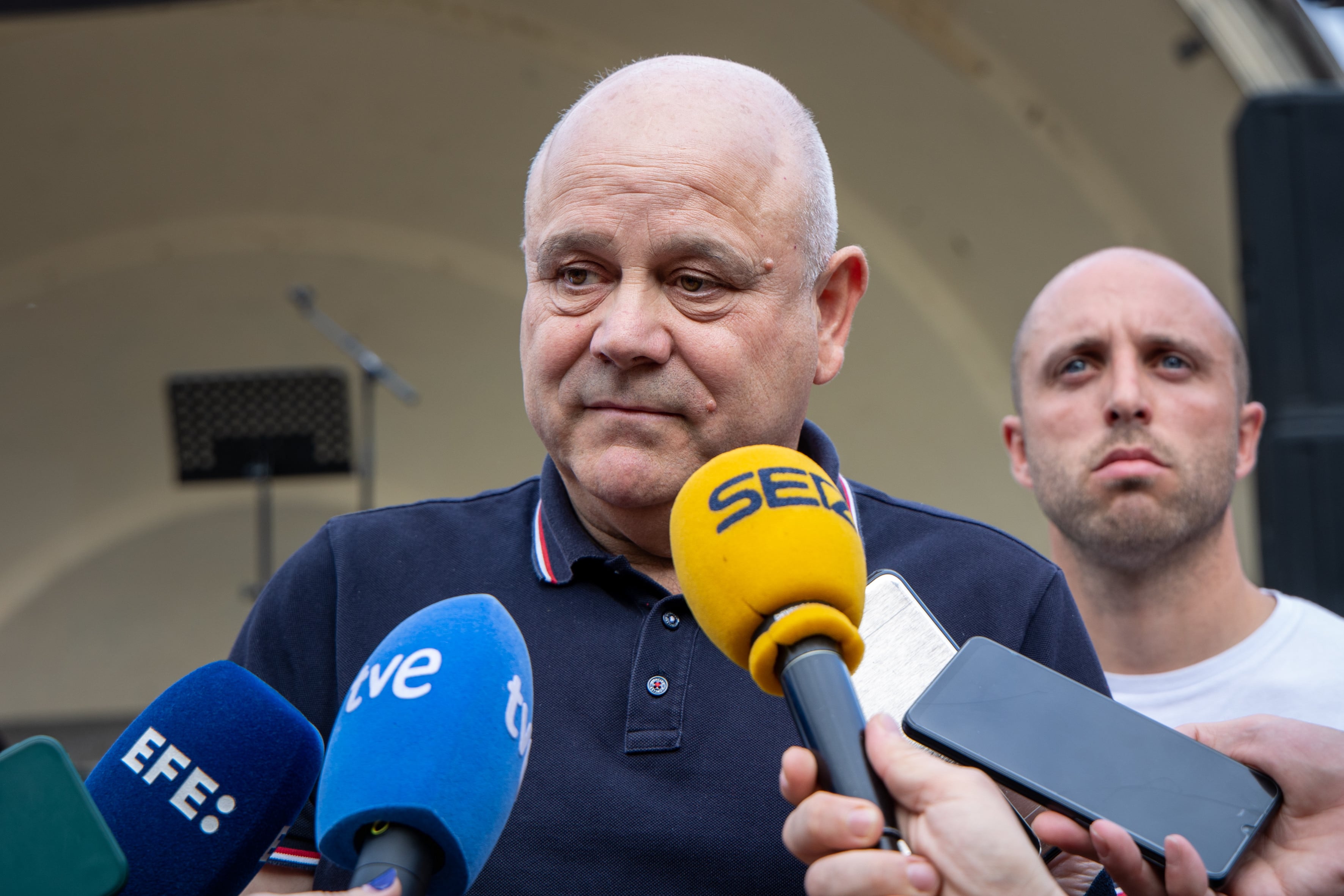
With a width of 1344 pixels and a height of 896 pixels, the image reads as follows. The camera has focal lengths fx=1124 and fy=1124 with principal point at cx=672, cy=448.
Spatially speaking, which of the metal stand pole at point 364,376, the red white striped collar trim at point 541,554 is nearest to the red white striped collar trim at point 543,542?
the red white striped collar trim at point 541,554

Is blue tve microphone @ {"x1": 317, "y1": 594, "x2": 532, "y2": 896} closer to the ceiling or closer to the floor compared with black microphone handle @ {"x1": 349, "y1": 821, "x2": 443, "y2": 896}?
closer to the ceiling

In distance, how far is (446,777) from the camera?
0.73m

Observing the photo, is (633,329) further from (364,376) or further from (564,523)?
(364,376)

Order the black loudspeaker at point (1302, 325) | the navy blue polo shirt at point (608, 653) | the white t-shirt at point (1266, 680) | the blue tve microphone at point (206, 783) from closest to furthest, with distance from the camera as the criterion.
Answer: the blue tve microphone at point (206, 783) < the navy blue polo shirt at point (608, 653) < the white t-shirt at point (1266, 680) < the black loudspeaker at point (1302, 325)

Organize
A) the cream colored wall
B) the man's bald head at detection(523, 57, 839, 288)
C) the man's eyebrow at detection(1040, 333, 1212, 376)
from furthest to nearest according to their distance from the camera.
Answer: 1. the cream colored wall
2. the man's eyebrow at detection(1040, 333, 1212, 376)
3. the man's bald head at detection(523, 57, 839, 288)

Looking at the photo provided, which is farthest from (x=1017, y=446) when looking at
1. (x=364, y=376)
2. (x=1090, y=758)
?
(x=364, y=376)

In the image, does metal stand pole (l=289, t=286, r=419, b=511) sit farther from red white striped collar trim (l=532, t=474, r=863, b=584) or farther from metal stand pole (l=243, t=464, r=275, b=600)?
red white striped collar trim (l=532, t=474, r=863, b=584)

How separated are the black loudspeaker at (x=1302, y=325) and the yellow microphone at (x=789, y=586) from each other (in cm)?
194

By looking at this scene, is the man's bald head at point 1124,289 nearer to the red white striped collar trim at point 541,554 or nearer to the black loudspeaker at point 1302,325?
the black loudspeaker at point 1302,325

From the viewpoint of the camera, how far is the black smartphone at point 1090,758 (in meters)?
0.84

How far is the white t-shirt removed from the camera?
1840mm

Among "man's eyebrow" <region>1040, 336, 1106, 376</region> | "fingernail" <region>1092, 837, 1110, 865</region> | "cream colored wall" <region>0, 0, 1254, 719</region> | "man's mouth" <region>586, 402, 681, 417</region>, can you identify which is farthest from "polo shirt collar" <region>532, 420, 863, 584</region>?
"cream colored wall" <region>0, 0, 1254, 719</region>

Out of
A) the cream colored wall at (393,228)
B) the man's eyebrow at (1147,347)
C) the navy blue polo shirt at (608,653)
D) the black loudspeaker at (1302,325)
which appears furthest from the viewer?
the cream colored wall at (393,228)

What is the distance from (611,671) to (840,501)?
43 cm
